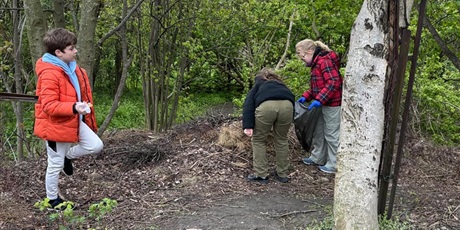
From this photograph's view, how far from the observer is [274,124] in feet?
17.5

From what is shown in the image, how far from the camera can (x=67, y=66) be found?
433 centimetres

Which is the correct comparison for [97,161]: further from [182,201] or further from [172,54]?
[172,54]

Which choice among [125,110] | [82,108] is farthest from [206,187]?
[125,110]

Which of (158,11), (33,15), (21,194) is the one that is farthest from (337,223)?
(158,11)

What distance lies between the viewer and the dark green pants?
518 cm

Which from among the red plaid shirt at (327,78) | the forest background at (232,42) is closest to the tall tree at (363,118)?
the red plaid shirt at (327,78)

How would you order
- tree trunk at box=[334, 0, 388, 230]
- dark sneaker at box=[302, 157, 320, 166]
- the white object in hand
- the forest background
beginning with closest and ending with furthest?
tree trunk at box=[334, 0, 388, 230], the white object in hand, dark sneaker at box=[302, 157, 320, 166], the forest background

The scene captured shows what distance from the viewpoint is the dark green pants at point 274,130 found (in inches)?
204

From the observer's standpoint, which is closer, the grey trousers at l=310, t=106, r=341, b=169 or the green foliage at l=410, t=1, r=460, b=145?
the grey trousers at l=310, t=106, r=341, b=169

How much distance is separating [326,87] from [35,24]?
3.88 meters

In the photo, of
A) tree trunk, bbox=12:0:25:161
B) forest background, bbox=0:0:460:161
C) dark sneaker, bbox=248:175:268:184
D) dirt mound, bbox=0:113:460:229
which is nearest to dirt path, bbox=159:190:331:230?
dirt mound, bbox=0:113:460:229

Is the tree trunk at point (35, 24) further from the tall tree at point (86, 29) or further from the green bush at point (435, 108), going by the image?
the green bush at point (435, 108)

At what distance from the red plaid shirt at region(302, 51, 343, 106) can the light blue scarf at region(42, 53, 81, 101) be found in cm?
277

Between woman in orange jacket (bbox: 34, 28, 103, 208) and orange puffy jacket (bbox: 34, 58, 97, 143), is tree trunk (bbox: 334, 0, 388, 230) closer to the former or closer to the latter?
woman in orange jacket (bbox: 34, 28, 103, 208)
